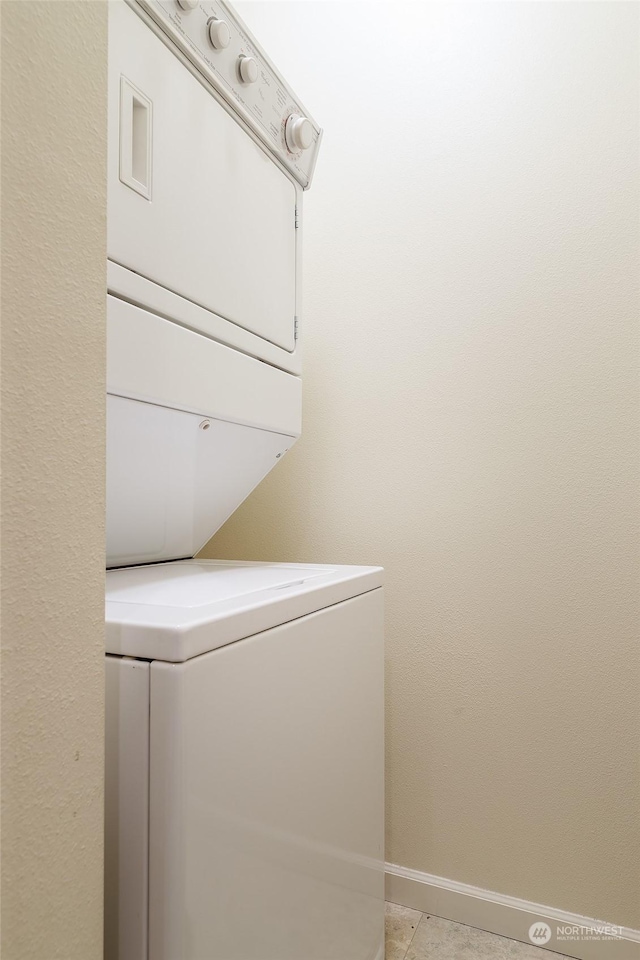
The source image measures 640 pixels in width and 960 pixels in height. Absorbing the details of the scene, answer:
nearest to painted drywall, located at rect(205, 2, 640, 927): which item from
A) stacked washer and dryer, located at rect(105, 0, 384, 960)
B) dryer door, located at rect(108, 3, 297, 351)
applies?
stacked washer and dryer, located at rect(105, 0, 384, 960)

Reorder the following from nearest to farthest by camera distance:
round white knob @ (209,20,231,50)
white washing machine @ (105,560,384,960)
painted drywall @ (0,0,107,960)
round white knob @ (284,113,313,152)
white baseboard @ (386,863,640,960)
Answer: painted drywall @ (0,0,107,960)
white washing machine @ (105,560,384,960)
round white knob @ (209,20,231,50)
round white knob @ (284,113,313,152)
white baseboard @ (386,863,640,960)

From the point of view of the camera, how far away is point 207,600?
33.1 inches

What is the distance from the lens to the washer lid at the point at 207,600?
681mm

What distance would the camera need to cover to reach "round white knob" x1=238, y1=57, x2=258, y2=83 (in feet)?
3.63

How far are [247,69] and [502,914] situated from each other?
1897 mm

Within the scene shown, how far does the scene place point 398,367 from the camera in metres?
1.66

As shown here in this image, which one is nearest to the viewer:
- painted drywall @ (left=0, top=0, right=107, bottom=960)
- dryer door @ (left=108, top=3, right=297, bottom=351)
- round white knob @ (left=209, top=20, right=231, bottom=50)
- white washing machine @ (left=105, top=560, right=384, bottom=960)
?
painted drywall @ (left=0, top=0, right=107, bottom=960)

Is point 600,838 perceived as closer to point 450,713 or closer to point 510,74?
point 450,713

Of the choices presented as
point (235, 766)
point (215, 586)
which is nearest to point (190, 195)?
point (215, 586)

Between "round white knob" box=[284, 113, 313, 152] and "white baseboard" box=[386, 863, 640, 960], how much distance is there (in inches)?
68.9

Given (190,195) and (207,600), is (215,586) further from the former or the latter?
(190,195)

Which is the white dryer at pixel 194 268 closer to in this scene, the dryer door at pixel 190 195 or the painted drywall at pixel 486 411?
the dryer door at pixel 190 195

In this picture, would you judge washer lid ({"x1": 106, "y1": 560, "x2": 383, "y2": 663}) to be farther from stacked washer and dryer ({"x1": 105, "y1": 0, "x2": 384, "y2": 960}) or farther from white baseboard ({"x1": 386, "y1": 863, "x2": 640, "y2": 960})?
white baseboard ({"x1": 386, "y1": 863, "x2": 640, "y2": 960})

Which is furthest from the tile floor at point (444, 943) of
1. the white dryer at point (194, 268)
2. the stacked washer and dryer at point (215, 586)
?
the white dryer at point (194, 268)
